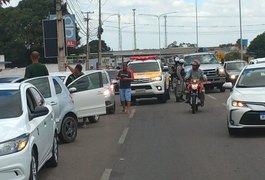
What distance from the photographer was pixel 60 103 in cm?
1201

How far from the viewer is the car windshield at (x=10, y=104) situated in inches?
294

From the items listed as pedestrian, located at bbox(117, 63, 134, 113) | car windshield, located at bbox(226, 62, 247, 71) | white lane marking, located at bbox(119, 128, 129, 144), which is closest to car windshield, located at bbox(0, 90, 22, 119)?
white lane marking, located at bbox(119, 128, 129, 144)

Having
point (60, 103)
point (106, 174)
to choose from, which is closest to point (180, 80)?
point (60, 103)

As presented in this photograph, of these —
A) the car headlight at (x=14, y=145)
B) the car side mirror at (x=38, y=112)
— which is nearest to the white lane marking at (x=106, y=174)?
the car side mirror at (x=38, y=112)

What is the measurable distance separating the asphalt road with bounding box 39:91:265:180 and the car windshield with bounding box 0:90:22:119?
1.39 meters

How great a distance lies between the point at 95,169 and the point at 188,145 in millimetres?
2823

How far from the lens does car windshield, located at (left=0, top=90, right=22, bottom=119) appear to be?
748 centimetres

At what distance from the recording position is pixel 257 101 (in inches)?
446

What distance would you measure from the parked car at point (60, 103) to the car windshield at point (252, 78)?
4006 millimetres

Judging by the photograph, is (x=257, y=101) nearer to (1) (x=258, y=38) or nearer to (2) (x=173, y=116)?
(2) (x=173, y=116)

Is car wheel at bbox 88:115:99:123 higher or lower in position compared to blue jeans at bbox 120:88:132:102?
lower

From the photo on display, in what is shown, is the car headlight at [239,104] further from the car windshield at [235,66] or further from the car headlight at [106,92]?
the car windshield at [235,66]

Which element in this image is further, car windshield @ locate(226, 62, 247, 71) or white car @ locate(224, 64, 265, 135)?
car windshield @ locate(226, 62, 247, 71)

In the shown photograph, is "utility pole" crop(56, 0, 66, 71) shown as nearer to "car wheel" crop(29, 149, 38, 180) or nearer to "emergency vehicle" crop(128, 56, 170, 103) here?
"emergency vehicle" crop(128, 56, 170, 103)
